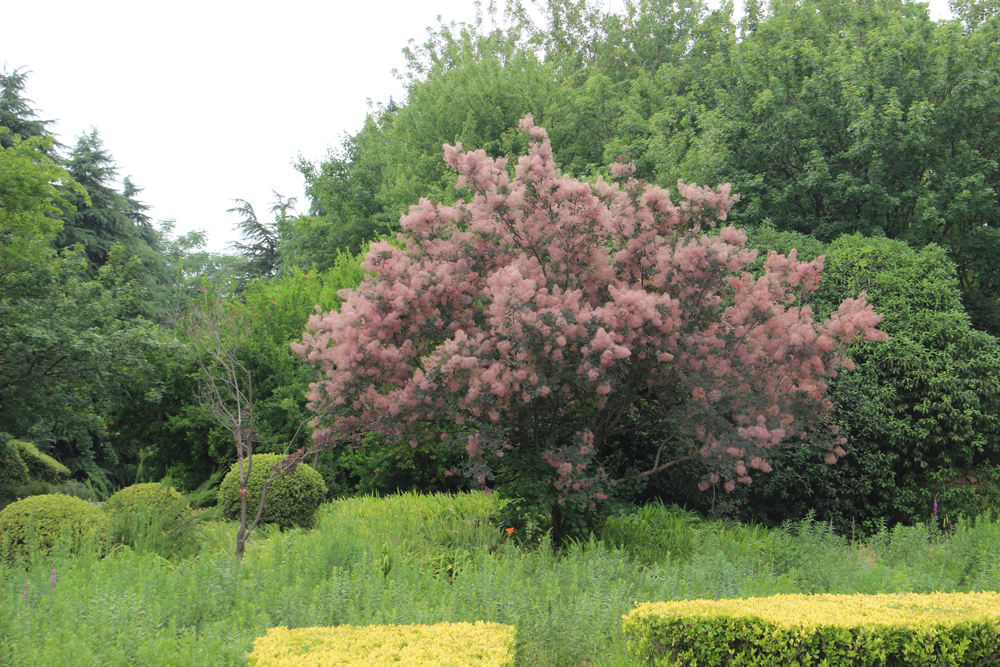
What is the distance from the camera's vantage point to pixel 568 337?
6.24 meters

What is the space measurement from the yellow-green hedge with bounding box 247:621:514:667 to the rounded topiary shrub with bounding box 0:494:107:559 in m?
4.47

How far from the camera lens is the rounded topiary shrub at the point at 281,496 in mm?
9406

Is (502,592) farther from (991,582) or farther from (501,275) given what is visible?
(991,582)

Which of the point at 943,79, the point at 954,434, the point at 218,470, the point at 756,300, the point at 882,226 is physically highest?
the point at 943,79

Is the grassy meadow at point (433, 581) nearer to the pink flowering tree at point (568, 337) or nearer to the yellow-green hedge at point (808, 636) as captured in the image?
the yellow-green hedge at point (808, 636)

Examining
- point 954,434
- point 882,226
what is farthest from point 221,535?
point 882,226

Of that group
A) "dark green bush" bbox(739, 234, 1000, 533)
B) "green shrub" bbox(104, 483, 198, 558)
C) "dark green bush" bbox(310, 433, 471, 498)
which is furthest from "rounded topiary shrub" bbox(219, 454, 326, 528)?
"dark green bush" bbox(739, 234, 1000, 533)

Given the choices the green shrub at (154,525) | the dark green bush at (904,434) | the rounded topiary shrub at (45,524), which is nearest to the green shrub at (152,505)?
the green shrub at (154,525)

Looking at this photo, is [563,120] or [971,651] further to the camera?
[563,120]

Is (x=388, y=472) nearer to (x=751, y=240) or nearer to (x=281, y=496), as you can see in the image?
(x=281, y=496)

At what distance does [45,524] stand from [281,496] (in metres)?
2.62

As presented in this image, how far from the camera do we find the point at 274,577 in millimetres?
5555

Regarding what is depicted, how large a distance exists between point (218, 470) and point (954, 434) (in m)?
12.0

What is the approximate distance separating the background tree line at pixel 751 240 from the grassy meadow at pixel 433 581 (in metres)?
1.39
